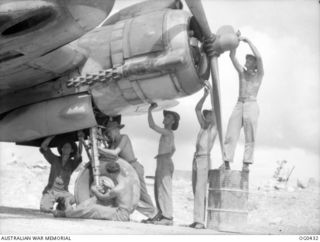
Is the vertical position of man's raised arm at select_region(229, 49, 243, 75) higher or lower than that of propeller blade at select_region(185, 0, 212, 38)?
lower

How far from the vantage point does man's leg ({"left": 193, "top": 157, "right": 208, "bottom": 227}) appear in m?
9.20

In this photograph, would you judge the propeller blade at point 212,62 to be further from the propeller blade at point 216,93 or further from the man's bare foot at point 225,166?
the man's bare foot at point 225,166

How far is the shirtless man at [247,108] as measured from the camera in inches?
389

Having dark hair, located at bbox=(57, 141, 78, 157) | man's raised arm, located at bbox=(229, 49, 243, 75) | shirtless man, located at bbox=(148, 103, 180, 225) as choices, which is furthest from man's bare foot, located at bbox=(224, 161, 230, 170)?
dark hair, located at bbox=(57, 141, 78, 157)

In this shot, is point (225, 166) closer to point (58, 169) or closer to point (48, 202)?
point (58, 169)

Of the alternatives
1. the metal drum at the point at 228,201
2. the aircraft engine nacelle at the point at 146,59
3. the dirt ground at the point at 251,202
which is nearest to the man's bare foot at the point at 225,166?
the metal drum at the point at 228,201

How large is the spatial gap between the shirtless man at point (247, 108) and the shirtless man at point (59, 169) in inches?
131

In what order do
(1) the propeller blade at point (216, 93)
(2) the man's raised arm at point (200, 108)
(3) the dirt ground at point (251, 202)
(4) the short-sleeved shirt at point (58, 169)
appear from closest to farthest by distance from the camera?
(2) the man's raised arm at point (200, 108), (1) the propeller blade at point (216, 93), (4) the short-sleeved shirt at point (58, 169), (3) the dirt ground at point (251, 202)

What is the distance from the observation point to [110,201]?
9.79 metres

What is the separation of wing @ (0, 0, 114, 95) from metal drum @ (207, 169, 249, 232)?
3.48 metres

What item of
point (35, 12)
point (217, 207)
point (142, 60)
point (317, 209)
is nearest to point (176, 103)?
point (142, 60)

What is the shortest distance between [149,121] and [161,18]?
6.24 feet

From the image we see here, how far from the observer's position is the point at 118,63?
9945mm

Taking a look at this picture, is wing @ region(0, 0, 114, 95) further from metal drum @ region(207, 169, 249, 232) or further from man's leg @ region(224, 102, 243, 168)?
metal drum @ region(207, 169, 249, 232)
